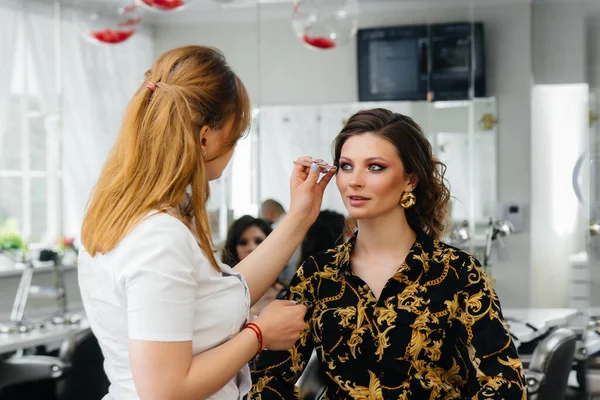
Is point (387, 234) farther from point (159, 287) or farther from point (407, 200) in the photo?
point (159, 287)

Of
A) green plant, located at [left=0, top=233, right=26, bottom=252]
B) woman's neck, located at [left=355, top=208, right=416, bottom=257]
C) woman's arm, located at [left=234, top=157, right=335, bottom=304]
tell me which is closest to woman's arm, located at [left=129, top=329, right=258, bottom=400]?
woman's arm, located at [left=234, top=157, right=335, bottom=304]

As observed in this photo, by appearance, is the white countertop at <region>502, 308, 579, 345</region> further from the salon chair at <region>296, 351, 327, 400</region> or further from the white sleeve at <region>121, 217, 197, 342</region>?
the white sleeve at <region>121, 217, 197, 342</region>

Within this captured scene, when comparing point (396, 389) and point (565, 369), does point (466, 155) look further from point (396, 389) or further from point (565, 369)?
point (396, 389)

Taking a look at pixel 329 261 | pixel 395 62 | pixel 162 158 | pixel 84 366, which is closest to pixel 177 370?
pixel 162 158

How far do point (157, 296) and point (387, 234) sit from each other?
727 mm

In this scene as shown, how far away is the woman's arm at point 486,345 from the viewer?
1.67m

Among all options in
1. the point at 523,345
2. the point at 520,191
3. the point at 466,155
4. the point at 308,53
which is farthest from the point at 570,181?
the point at 308,53

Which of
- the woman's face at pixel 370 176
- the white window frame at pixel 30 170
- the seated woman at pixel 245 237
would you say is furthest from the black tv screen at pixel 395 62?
the woman's face at pixel 370 176

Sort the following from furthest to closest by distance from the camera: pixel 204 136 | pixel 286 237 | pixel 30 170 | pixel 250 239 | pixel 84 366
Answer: pixel 30 170, pixel 250 239, pixel 84 366, pixel 286 237, pixel 204 136

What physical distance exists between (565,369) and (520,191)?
3.43 ft

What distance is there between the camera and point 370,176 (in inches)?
72.4

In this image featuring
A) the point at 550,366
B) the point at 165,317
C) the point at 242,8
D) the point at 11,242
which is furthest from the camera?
the point at 11,242

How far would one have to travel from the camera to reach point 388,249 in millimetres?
1883

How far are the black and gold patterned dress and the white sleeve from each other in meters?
0.54
